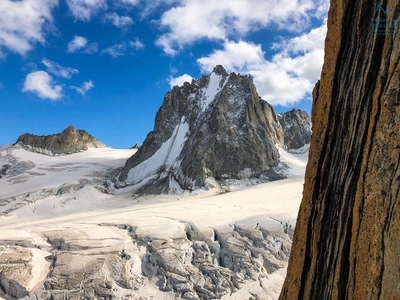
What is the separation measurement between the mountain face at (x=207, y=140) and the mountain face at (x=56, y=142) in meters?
23.9

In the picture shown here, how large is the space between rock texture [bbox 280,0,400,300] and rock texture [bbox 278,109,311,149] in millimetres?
67585

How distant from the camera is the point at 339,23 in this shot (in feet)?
17.0

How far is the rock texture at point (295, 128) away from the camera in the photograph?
2884 inches

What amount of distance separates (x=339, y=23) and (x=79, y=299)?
44.4ft

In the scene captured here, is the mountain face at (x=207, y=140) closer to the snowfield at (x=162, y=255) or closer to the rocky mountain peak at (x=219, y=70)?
the rocky mountain peak at (x=219, y=70)

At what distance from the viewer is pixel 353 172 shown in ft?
15.3

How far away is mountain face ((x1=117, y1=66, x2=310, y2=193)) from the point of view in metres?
43.0

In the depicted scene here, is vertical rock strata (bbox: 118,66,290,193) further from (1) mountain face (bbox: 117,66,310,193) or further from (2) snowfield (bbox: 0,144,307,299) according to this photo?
(2) snowfield (bbox: 0,144,307,299)

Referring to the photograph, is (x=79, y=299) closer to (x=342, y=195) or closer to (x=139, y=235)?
(x=139, y=235)

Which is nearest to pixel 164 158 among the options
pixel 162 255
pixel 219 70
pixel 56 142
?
pixel 219 70

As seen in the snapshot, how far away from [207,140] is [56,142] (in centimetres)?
4197

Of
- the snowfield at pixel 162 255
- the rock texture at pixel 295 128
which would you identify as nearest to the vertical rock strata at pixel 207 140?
the rock texture at pixel 295 128

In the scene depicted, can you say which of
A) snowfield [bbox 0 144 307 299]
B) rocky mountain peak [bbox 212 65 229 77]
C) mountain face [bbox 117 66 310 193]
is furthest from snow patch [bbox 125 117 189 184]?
snowfield [bbox 0 144 307 299]

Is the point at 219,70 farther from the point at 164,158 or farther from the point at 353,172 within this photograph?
the point at 353,172
